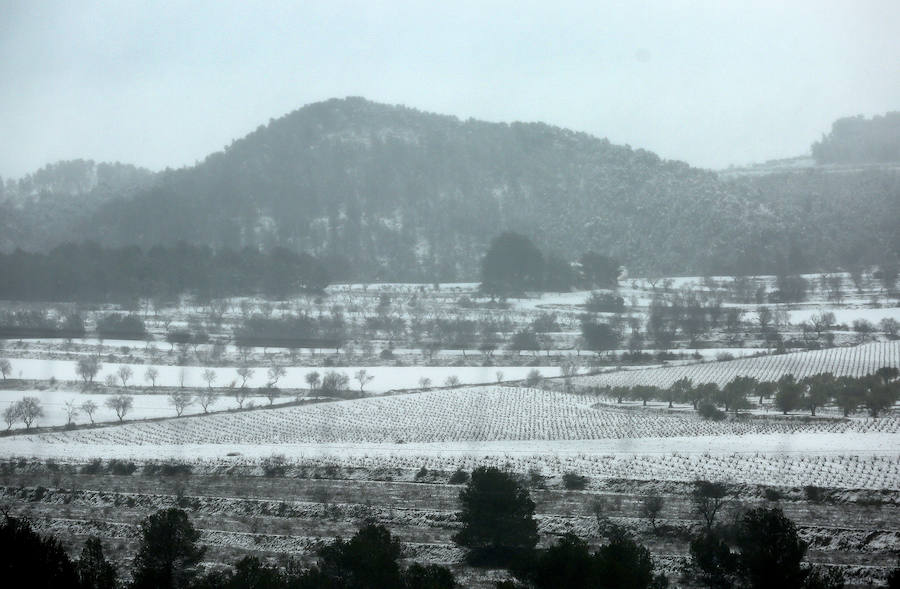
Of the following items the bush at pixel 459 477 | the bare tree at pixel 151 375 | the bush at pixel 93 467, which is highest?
the bare tree at pixel 151 375

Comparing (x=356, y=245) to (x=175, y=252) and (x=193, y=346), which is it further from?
(x=193, y=346)

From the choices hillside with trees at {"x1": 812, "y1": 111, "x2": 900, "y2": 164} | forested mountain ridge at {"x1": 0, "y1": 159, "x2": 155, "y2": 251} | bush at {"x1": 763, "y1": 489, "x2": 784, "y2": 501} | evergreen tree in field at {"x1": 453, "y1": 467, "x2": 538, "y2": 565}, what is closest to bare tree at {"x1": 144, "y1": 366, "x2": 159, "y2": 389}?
evergreen tree in field at {"x1": 453, "y1": 467, "x2": 538, "y2": 565}

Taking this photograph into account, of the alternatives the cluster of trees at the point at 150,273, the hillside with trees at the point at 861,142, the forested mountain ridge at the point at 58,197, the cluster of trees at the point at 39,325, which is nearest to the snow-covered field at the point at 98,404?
the cluster of trees at the point at 39,325

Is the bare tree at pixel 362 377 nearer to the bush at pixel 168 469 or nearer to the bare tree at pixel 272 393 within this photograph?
the bare tree at pixel 272 393

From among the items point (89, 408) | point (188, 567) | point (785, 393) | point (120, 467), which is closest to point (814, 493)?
point (785, 393)

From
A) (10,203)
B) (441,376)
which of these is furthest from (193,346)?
(10,203)

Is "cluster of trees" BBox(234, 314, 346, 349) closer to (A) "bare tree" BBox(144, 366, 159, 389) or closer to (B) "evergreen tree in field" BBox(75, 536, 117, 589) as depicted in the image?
(A) "bare tree" BBox(144, 366, 159, 389)
